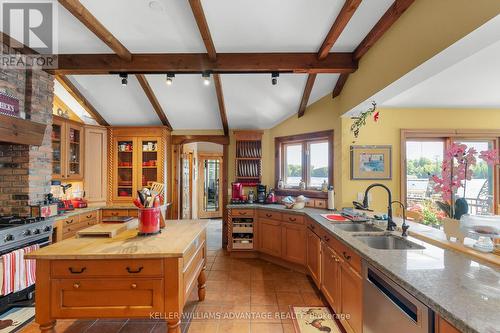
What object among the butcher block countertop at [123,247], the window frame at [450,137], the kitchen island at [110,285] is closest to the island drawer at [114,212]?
the butcher block countertop at [123,247]

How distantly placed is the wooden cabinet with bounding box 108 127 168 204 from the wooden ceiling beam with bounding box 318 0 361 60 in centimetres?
317

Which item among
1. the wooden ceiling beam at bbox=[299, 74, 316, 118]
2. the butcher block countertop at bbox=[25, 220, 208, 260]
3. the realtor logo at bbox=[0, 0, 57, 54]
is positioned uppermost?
the realtor logo at bbox=[0, 0, 57, 54]

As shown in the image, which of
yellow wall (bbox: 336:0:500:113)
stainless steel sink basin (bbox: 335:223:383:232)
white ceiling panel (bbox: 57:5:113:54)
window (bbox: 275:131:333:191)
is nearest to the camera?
yellow wall (bbox: 336:0:500:113)

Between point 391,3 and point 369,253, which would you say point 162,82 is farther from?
point 369,253

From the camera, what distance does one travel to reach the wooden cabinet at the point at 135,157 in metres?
4.51

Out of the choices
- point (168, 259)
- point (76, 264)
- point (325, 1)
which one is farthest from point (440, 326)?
point (325, 1)

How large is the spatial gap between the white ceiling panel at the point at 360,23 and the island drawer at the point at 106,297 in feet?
9.72

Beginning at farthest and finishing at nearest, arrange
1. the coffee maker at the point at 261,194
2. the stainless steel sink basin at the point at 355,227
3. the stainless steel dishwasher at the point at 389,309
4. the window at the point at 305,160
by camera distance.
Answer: the coffee maker at the point at 261,194 < the window at the point at 305,160 < the stainless steel sink basin at the point at 355,227 < the stainless steel dishwasher at the point at 389,309

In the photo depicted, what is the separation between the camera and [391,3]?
7.11ft

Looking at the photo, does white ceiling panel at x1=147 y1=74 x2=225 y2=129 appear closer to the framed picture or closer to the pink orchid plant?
the framed picture

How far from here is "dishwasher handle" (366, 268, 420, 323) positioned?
1247mm

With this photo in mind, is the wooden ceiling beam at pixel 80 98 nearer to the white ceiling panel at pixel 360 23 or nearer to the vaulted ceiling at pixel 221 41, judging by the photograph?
the vaulted ceiling at pixel 221 41

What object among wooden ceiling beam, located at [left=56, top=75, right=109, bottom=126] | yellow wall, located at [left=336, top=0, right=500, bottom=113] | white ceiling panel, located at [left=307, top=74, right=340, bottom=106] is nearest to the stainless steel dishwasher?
yellow wall, located at [left=336, top=0, right=500, bottom=113]

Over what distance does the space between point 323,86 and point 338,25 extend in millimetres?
1340
